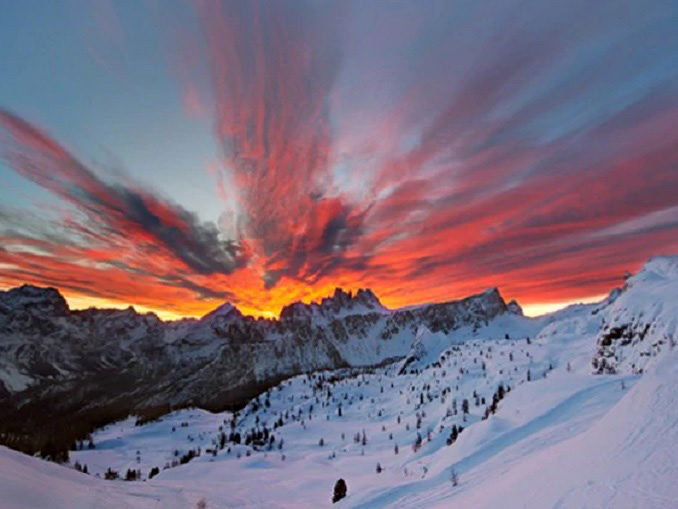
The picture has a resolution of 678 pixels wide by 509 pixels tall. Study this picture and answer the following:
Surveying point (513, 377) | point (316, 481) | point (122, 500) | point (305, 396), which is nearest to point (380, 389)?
point (305, 396)

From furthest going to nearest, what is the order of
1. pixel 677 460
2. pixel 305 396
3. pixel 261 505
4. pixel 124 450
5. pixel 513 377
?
1. pixel 305 396
2. pixel 124 450
3. pixel 513 377
4. pixel 261 505
5. pixel 677 460

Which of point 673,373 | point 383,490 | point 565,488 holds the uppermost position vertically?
point 673,373

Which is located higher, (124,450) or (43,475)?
(43,475)

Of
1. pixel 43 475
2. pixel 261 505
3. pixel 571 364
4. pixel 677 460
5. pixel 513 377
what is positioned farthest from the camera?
pixel 513 377

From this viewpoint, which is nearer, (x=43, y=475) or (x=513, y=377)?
(x=43, y=475)

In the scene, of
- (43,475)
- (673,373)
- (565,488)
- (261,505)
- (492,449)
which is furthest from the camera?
(261,505)

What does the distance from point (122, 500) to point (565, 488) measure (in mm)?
12220

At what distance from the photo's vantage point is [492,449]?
55.4 feet

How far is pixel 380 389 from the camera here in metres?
114

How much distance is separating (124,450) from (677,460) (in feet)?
331

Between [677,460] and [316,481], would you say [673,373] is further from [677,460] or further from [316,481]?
[316,481]

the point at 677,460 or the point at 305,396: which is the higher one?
the point at 677,460

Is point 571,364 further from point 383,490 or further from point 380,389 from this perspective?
point 380,389

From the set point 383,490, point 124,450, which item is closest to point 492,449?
point 383,490
